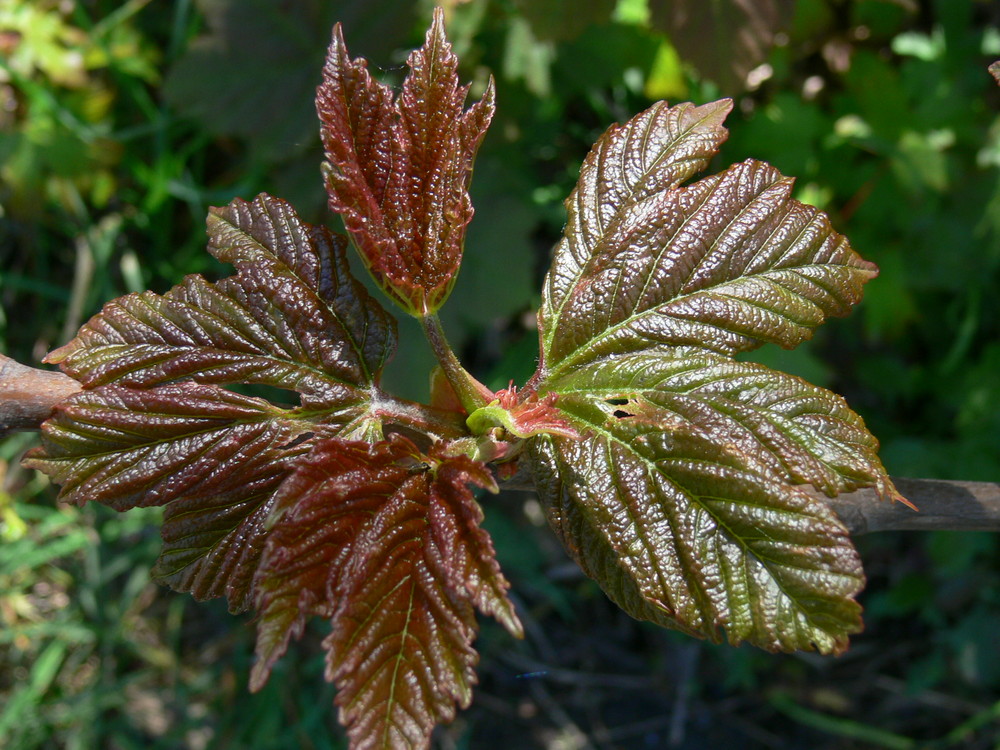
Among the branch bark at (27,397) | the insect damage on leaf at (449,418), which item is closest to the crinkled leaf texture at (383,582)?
the insect damage on leaf at (449,418)

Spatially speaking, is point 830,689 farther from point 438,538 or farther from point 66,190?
point 66,190

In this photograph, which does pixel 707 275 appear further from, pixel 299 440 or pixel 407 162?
pixel 299 440

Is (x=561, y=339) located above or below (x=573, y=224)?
below

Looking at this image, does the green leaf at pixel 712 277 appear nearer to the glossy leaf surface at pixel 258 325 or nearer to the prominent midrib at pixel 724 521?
the prominent midrib at pixel 724 521

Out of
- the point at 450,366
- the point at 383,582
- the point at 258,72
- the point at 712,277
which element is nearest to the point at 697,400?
the point at 712,277

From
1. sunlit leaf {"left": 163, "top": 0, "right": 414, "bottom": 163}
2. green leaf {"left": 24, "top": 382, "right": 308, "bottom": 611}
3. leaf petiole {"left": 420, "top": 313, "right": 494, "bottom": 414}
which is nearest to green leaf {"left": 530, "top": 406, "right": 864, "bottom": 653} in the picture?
leaf petiole {"left": 420, "top": 313, "right": 494, "bottom": 414}

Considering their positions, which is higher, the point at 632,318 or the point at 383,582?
the point at 632,318

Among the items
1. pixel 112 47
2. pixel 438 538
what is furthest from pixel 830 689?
pixel 112 47
